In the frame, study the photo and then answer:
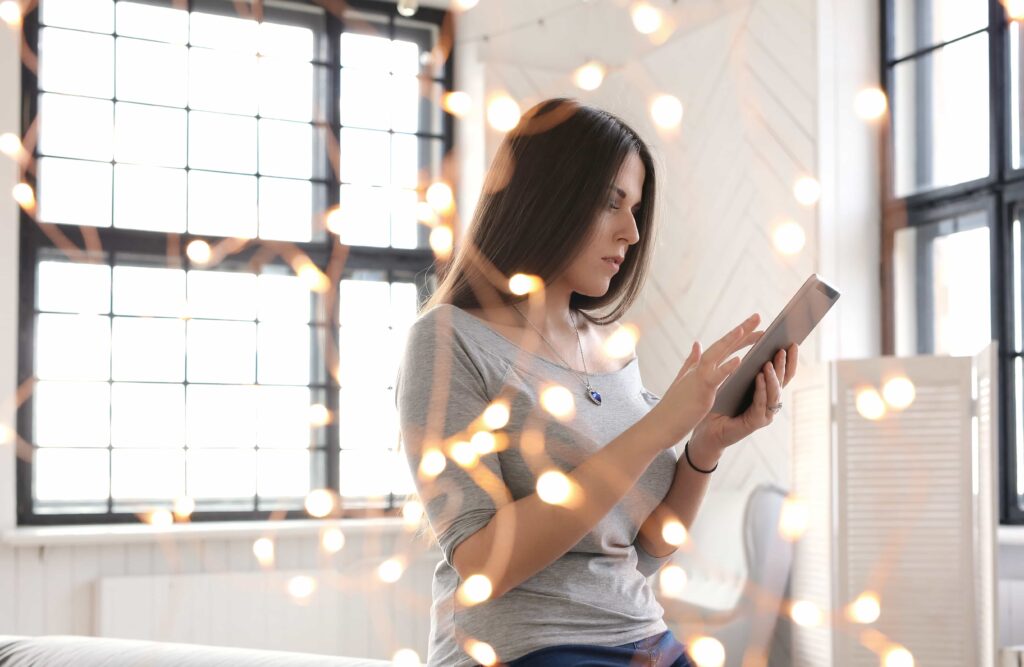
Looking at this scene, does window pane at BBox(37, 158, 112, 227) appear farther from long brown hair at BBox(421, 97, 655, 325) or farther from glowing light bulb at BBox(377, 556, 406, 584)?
long brown hair at BBox(421, 97, 655, 325)

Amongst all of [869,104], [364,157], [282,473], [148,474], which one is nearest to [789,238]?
[869,104]

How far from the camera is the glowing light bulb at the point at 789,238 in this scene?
12.5 ft

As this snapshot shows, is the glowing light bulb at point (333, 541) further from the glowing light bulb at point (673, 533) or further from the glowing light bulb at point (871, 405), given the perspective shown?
the glowing light bulb at point (673, 533)

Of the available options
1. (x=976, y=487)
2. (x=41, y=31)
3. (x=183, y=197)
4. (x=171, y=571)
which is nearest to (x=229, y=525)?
(x=171, y=571)

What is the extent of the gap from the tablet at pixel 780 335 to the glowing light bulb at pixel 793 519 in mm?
1833

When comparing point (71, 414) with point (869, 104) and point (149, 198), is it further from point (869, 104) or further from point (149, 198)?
point (869, 104)

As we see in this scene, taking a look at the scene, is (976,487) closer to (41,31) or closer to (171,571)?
(171,571)

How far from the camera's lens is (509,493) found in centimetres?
138

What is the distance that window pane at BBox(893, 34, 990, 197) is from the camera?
3.51 metres

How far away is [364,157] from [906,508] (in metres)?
2.57

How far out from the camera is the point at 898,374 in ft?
9.86

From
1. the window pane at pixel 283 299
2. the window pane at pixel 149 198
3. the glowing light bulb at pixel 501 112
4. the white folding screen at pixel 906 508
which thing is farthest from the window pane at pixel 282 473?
the white folding screen at pixel 906 508

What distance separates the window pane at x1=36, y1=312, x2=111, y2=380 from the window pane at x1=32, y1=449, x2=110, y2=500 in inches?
10.8

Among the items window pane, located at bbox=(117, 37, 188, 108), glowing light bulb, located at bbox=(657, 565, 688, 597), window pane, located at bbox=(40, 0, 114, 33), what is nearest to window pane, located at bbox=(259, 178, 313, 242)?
window pane, located at bbox=(117, 37, 188, 108)
